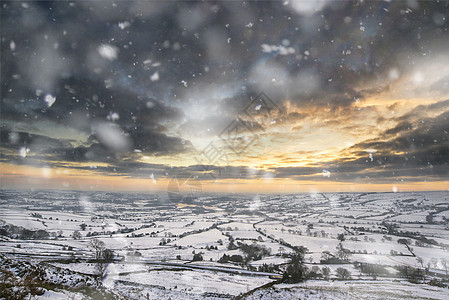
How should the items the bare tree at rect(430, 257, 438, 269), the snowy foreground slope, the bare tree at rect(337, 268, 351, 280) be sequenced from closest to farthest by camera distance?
the snowy foreground slope → the bare tree at rect(337, 268, 351, 280) → the bare tree at rect(430, 257, 438, 269)

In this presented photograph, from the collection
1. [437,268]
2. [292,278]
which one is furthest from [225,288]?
[437,268]

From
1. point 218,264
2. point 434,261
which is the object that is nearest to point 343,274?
point 218,264

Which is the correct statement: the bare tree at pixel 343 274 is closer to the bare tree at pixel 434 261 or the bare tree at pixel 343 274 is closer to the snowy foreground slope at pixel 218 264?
the snowy foreground slope at pixel 218 264

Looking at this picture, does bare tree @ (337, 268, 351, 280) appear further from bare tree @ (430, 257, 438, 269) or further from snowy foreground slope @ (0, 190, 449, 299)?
bare tree @ (430, 257, 438, 269)

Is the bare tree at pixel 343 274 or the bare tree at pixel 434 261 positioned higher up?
the bare tree at pixel 343 274

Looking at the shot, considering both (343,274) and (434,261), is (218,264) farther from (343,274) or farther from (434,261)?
(434,261)

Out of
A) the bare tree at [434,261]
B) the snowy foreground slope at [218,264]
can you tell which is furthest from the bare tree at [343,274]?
the bare tree at [434,261]

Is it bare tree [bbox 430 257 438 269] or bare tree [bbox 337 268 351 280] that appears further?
bare tree [bbox 430 257 438 269]

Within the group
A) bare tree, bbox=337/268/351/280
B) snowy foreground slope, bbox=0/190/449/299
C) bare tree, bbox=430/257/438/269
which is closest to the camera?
snowy foreground slope, bbox=0/190/449/299

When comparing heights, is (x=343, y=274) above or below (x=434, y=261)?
above

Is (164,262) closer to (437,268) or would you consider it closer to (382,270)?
(382,270)

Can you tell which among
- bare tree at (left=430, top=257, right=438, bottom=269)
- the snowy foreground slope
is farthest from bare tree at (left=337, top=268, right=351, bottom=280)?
bare tree at (left=430, top=257, right=438, bottom=269)
